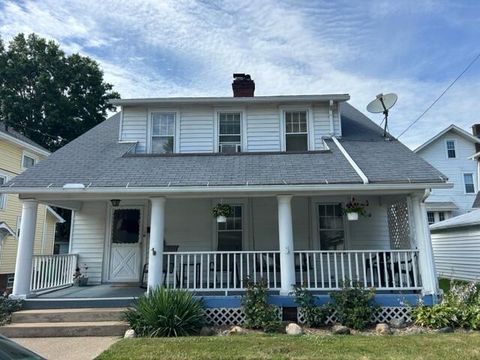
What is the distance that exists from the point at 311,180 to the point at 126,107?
6012mm

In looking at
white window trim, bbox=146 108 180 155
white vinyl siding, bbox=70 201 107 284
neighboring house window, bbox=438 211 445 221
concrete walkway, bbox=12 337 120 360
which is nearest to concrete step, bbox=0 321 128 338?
concrete walkway, bbox=12 337 120 360

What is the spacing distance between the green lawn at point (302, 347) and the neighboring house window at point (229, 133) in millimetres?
5554

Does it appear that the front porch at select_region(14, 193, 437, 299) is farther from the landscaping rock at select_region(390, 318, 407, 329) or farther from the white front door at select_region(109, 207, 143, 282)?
the landscaping rock at select_region(390, 318, 407, 329)

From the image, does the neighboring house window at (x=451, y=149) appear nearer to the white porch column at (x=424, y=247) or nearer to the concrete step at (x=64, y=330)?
the white porch column at (x=424, y=247)

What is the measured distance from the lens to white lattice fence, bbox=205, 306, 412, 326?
7.11 m

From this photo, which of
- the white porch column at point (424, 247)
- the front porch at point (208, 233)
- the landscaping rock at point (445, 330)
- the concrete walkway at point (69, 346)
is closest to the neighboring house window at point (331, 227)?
the front porch at point (208, 233)

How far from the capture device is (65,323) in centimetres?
700

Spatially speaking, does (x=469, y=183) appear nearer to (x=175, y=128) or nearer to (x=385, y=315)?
(x=385, y=315)

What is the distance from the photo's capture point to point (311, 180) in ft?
25.4

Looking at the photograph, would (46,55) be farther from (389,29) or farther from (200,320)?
(200,320)

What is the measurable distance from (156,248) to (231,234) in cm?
280

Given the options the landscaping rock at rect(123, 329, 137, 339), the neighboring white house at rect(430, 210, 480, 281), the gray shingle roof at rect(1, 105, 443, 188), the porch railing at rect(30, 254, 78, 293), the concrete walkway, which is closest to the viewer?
the concrete walkway

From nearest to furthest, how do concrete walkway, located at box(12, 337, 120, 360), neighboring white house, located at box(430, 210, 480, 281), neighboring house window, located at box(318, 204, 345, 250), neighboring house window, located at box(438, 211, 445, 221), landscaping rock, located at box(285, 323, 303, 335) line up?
concrete walkway, located at box(12, 337, 120, 360) → landscaping rock, located at box(285, 323, 303, 335) → neighboring house window, located at box(318, 204, 345, 250) → neighboring white house, located at box(430, 210, 480, 281) → neighboring house window, located at box(438, 211, 445, 221)

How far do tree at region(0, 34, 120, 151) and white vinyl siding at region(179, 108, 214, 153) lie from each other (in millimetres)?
22629
